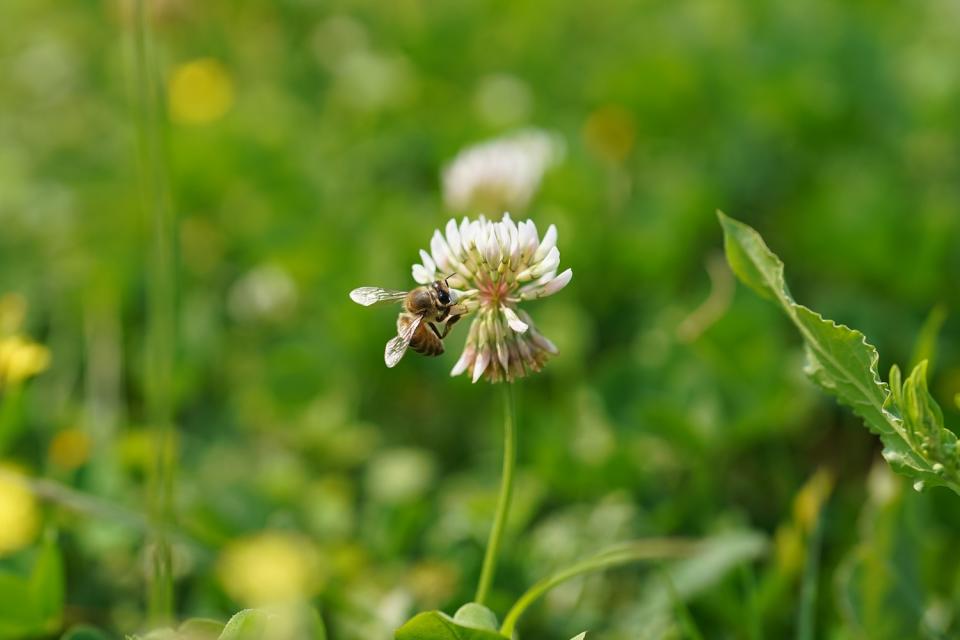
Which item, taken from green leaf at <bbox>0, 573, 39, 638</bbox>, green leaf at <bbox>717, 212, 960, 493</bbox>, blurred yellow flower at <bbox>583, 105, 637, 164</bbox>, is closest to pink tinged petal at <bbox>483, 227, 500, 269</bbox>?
green leaf at <bbox>717, 212, 960, 493</bbox>

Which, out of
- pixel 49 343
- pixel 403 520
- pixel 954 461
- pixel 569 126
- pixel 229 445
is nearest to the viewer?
pixel 954 461

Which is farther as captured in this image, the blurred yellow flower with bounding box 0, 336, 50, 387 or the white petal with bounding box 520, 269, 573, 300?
the blurred yellow flower with bounding box 0, 336, 50, 387

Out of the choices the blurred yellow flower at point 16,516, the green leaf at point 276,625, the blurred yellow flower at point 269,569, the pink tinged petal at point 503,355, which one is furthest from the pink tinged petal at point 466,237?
the blurred yellow flower at point 16,516

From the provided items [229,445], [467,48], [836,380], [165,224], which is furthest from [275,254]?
[836,380]

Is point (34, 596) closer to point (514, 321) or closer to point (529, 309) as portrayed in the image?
point (514, 321)

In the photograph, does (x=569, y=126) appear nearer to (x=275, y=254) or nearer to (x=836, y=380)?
(x=275, y=254)

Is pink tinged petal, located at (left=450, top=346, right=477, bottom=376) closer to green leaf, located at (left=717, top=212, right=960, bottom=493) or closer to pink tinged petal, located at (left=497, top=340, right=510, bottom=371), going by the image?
pink tinged petal, located at (left=497, top=340, right=510, bottom=371)

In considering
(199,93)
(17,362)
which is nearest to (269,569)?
(17,362)
